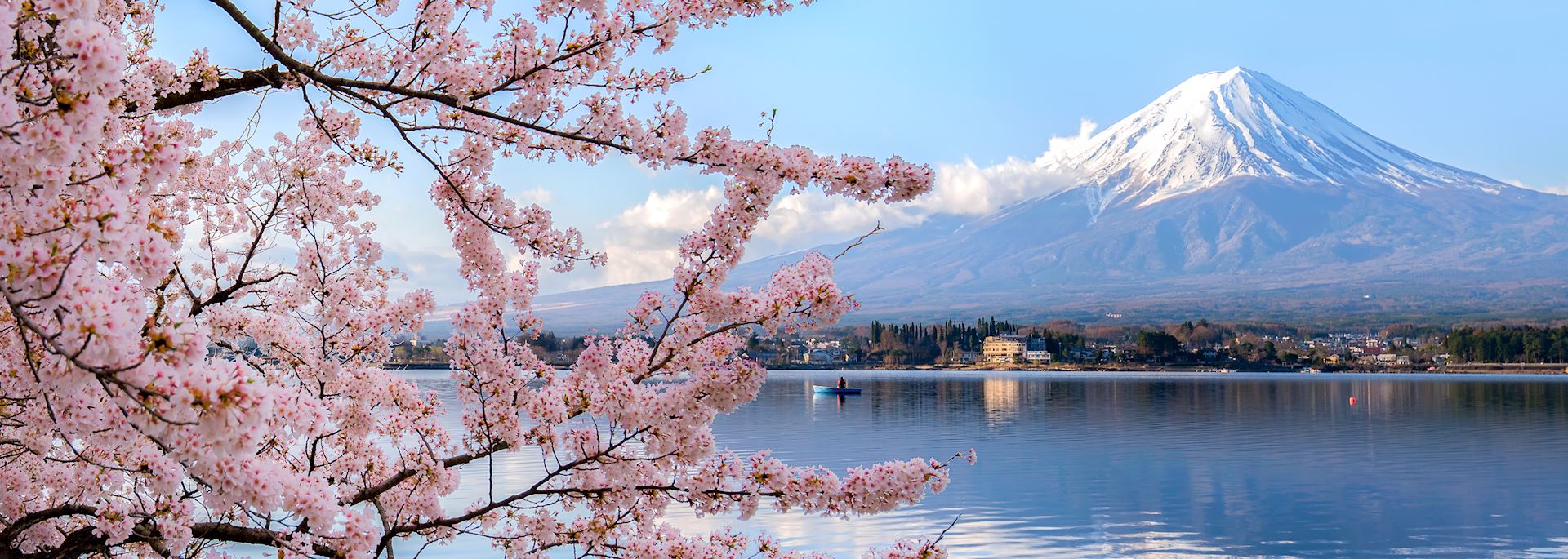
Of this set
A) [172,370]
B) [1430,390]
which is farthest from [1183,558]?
[1430,390]

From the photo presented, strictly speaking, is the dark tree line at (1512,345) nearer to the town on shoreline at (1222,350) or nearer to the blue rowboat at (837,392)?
the town on shoreline at (1222,350)

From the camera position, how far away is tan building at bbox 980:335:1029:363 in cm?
18438

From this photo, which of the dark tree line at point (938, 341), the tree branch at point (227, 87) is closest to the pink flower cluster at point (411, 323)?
the tree branch at point (227, 87)

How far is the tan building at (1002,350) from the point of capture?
18438 centimetres

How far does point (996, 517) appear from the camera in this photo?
1236 inches

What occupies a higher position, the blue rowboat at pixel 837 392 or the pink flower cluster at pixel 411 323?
the pink flower cluster at pixel 411 323

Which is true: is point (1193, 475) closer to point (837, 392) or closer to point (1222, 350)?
point (837, 392)

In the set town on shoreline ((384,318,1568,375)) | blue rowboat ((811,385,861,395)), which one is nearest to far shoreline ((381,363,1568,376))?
town on shoreline ((384,318,1568,375))

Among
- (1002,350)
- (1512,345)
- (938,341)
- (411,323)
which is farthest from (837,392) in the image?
(1512,345)

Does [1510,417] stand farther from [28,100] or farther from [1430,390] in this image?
[28,100]

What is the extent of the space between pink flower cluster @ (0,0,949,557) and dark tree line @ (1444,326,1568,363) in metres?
184

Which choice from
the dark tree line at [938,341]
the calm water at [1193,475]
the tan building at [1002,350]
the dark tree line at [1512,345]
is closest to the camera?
the calm water at [1193,475]

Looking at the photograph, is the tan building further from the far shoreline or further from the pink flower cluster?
the pink flower cluster

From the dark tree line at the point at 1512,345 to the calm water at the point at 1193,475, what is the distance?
313 ft
